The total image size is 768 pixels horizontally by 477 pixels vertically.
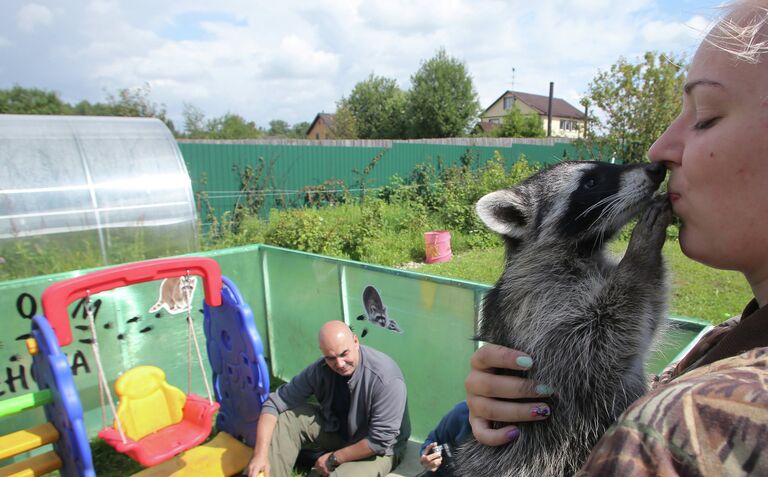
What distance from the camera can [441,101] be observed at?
158 feet

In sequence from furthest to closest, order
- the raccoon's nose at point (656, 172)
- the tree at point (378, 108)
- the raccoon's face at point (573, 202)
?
the tree at point (378, 108) < the raccoon's face at point (573, 202) < the raccoon's nose at point (656, 172)

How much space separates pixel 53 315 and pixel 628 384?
377 cm

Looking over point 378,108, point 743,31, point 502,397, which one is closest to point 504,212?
point 502,397

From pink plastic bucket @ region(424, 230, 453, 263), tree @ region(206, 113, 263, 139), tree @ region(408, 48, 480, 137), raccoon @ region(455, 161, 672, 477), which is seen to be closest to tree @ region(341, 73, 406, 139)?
tree @ region(408, 48, 480, 137)

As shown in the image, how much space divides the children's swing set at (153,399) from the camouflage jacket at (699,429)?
380 cm

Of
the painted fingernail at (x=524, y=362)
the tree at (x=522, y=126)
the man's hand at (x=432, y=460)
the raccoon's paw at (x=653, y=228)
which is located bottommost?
the man's hand at (x=432, y=460)

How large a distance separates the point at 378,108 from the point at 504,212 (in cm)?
5460

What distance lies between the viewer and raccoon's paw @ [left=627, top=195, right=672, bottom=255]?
1.59 m

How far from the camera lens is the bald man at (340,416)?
13.8 ft

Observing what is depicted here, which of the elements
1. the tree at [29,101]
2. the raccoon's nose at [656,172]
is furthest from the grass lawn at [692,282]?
the tree at [29,101]

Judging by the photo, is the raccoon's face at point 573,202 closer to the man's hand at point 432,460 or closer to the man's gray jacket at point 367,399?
the man's hand at point 432,460

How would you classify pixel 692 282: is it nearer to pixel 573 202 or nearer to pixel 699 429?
pixel 573 202

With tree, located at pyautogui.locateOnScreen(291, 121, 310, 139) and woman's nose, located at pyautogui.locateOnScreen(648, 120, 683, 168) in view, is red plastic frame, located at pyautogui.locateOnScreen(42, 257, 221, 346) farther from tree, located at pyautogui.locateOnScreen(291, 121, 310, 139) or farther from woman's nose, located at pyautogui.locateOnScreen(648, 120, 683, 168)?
tree, located at pyautogui.locateOnScreen(291, 121, 310, 139)

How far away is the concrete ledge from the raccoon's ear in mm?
2958
